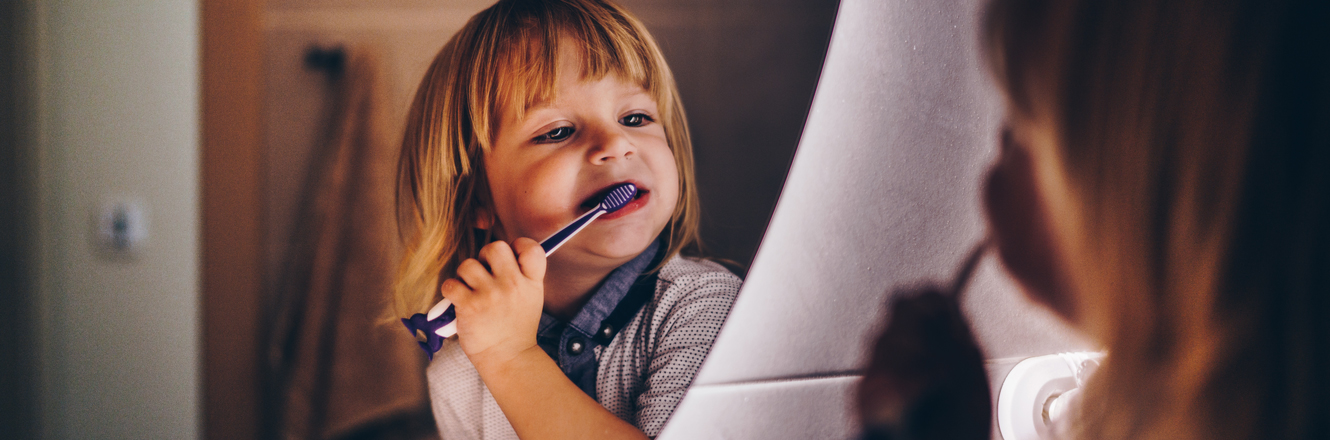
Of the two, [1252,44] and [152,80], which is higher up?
[1252,44]

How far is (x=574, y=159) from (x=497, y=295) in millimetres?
86

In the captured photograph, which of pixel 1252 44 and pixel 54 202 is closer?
pixel 54 202

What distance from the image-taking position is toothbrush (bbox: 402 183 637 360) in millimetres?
286

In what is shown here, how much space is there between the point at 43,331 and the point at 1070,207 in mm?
682

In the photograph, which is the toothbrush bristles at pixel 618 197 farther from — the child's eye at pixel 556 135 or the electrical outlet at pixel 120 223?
the electrical outlet at pixel 120 223

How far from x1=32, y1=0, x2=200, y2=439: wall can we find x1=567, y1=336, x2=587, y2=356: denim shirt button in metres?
0.20

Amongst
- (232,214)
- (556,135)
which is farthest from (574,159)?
(232,214)

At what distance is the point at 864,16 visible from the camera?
39cm

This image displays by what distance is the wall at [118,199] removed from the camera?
0.27 metres

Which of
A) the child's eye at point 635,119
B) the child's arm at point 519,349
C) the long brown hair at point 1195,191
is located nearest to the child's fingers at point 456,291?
the child's arm at point 519,349

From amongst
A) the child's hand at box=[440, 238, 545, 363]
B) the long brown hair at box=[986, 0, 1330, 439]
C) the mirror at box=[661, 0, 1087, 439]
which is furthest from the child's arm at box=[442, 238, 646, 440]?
the long brown hair at box=[986, 0, 1330, 439]

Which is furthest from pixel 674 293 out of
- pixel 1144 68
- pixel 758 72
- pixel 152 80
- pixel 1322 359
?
pixel 1322 359

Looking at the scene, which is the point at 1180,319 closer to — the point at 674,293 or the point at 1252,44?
the point at 1252,44

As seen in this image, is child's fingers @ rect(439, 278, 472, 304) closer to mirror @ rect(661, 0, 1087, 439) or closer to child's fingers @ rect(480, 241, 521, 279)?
child's fingers @ rect(480, 241, 521, 279)
